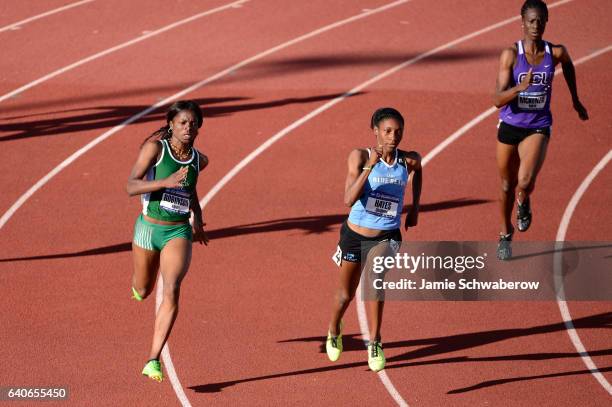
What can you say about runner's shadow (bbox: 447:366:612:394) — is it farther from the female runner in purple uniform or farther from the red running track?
the female runner in purple uniform

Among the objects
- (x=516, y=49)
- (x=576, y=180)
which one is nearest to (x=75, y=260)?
(x=516, y=49)

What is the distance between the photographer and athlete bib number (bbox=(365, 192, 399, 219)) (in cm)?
709

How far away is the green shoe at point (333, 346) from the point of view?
25.6 ft

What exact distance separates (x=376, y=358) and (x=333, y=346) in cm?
45

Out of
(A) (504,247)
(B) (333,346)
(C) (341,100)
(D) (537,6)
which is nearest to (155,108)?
(C) (341,100)

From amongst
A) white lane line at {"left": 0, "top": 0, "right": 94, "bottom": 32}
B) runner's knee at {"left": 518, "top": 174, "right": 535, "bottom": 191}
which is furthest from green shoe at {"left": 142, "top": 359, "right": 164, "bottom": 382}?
white lane line at {"left": 0, "top": 0, "right": 94, "bottom": 32}

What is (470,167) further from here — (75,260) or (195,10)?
(195,10)

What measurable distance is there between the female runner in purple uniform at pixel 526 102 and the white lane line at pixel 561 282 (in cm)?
69

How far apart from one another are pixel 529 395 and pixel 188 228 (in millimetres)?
2687

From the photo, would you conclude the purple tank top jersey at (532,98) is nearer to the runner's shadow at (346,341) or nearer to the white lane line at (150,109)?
the runner's shadow at (346,341)

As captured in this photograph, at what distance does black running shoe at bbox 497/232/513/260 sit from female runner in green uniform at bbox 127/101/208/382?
144 inches

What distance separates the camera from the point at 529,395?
763 cm

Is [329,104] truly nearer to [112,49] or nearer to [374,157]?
[112,49]

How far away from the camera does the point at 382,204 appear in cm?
712
